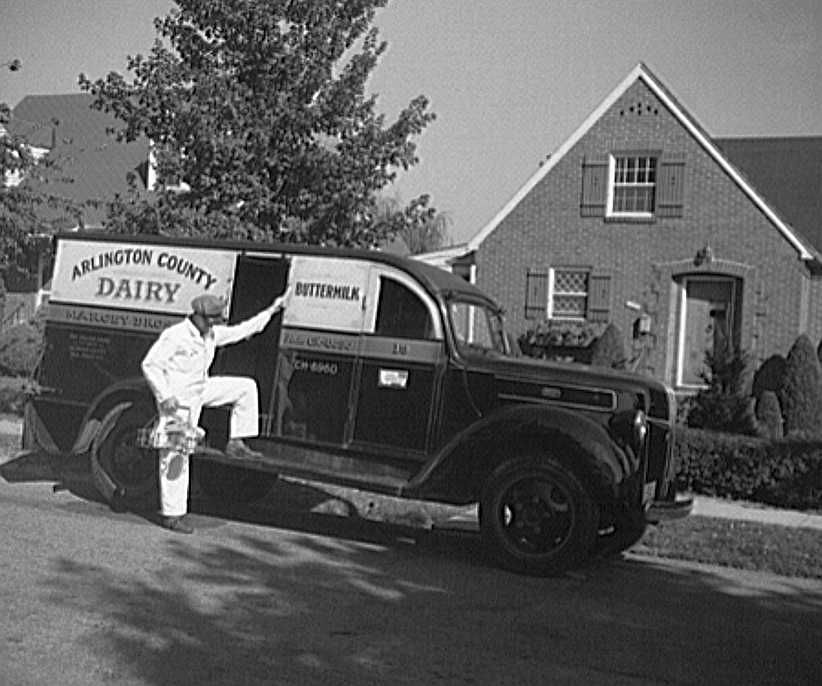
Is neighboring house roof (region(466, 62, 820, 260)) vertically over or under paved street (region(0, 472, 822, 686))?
over

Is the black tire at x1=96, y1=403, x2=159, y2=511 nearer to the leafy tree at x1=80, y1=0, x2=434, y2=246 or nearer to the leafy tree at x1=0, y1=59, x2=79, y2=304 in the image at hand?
the leafy tree at x1=80, y1=0, x2=434, y2=246

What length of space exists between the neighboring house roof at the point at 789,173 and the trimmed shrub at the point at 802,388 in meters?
7.11

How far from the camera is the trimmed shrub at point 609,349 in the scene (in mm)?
22016

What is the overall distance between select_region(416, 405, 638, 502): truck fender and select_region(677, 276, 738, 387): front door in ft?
52.2

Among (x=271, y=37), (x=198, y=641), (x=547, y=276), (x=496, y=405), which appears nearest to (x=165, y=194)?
(x=271, y=37)

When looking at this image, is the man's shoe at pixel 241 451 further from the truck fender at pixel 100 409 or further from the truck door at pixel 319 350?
the truck fender at pixel 100 409

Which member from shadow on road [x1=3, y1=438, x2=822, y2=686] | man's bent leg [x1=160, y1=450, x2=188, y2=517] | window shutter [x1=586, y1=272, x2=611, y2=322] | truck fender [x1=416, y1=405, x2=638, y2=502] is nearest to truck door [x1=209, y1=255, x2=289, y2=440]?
man's bent leg [x1=160, y1=450, x2=188, y2=517]

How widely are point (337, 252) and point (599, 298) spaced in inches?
612

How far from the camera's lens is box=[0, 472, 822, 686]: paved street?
6.43m

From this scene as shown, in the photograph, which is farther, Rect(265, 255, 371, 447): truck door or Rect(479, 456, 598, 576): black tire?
Rect(265, 255, 371, 447): truck door

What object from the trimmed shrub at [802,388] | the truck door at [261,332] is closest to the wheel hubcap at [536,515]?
the truck door at [261,332]

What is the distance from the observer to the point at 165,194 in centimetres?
1593

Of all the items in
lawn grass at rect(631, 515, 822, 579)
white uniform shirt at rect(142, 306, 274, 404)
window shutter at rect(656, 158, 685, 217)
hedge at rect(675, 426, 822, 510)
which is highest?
window shutter at rect(656, 158, 685, 217)

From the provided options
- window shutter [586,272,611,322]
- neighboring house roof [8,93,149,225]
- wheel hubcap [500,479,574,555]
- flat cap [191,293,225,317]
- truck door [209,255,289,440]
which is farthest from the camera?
neighboring house roof [8,93,149,225]
